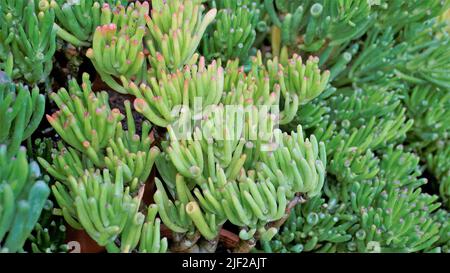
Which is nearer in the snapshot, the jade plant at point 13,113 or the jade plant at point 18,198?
the jade plant at point 18,198

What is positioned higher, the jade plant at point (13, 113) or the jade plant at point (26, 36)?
the jade plant at point (26, 36)

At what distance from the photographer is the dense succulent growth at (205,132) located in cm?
74

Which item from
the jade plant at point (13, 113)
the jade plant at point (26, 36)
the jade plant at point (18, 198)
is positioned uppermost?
the jade plant at point (26, 36)

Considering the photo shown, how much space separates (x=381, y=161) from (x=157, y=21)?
54 centimetres

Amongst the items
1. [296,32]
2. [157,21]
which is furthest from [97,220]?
[296,32]

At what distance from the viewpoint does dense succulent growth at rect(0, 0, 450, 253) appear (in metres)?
0.74

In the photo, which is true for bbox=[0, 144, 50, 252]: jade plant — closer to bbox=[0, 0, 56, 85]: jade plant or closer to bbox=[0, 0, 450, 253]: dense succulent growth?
bbox=[0, 0, 450, 253]: dense succulent growth

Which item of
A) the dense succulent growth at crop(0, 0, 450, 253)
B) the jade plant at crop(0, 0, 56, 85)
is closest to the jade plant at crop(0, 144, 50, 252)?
the dense succulent growth at crop(0, 0, 450, 253)

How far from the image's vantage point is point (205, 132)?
2.48 feet

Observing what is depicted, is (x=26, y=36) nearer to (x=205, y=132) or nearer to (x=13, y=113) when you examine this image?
(x=13, y=113)

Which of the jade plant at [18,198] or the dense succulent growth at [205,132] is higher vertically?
the dense succulent growth at [205,132]

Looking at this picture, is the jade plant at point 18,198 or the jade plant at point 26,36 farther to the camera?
the jade plant at point 26,36

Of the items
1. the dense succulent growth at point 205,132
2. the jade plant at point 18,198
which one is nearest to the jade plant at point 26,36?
the dense succulent growth at point 205,132

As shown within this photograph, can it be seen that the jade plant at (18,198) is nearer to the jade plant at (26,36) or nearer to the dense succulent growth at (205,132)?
the dense succulent growth at (205,132)
